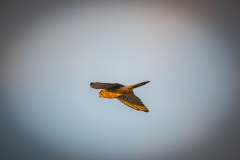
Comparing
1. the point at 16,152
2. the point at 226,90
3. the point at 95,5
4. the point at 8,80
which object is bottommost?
the point at 16,152

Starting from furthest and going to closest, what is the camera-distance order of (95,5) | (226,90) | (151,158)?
(151,158), (226,90), (95,5)

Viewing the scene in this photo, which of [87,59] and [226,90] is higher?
[87,59]

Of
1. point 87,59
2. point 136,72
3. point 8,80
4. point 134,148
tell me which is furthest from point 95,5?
point 134,148

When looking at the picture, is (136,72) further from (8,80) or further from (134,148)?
(8,80)

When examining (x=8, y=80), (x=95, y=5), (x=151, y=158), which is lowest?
(x=151, y=158)

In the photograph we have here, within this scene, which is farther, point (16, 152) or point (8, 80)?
point (16, 152)

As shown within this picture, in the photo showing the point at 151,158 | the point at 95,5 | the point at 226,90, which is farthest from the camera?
the point at 151,158

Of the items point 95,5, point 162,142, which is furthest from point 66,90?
point 162,142

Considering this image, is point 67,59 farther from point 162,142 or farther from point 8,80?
point 162,142

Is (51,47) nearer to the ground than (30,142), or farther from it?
farther from it
